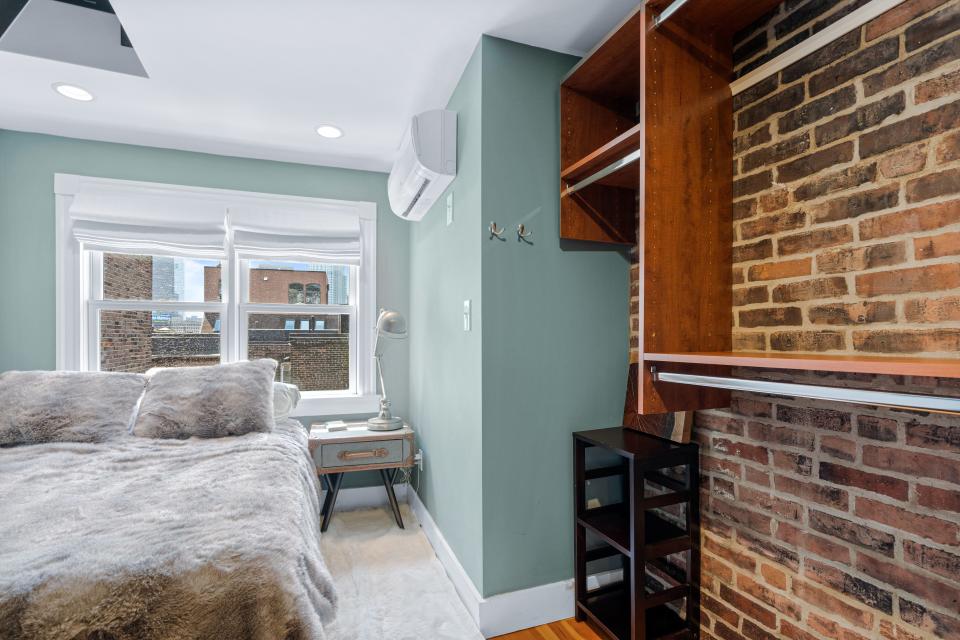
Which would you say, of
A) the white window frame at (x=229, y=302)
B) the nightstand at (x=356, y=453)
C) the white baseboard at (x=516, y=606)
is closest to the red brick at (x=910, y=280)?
the white baseboard at (x=516, y=606)

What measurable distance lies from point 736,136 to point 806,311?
0.65 metres

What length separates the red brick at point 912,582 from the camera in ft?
3.37

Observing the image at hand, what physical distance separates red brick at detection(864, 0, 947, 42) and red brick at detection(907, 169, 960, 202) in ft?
1.27

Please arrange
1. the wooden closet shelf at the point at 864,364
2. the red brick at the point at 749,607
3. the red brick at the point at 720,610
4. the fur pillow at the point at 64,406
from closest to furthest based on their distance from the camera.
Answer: the wooden closet shelf at the point at 864,364
the red brick at the point at 749,607
the red brick at the point at 720,610
the fur pillow at the point at 64,406

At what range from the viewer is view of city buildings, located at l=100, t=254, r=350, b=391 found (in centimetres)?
295

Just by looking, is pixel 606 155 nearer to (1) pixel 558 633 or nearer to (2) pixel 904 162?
(2) pixel 904 162

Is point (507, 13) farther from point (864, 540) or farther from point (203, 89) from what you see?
point (864, 540)

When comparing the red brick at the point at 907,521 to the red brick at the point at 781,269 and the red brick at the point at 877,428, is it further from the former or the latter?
the red brick at the point at 781,269

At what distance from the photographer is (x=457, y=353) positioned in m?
2.14

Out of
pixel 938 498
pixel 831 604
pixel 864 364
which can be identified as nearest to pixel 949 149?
pixel 864 364

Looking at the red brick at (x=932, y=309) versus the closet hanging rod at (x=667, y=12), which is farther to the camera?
the closet hanging rod at (x=667, y=12)

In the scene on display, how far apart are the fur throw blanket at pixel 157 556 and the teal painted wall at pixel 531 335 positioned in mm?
776

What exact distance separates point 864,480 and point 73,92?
11.9 feet

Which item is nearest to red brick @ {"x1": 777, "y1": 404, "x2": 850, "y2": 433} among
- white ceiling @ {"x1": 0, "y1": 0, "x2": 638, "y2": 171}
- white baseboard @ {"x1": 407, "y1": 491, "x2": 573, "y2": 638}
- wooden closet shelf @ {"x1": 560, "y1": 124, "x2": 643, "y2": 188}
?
wooden closet shelf @ {"x1": 560, "y1": 124, "x2": 643, "y2": 188}
